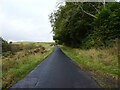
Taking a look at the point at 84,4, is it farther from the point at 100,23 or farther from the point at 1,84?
the point at 1,84

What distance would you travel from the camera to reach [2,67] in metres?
9.54

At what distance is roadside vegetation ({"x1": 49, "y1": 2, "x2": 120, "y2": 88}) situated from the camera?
773 cm

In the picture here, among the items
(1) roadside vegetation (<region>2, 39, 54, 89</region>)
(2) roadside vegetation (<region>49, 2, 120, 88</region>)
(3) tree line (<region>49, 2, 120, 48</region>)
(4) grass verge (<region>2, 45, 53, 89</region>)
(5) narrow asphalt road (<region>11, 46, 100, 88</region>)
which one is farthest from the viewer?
(3) tree line (<region>49, 2, 120, 48</region>)

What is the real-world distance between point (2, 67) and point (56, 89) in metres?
5.97

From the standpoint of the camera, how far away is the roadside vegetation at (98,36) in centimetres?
773

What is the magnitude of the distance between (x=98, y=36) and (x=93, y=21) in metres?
5.57

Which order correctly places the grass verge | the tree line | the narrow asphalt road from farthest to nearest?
the tree line, the grass verge, the narrow asphalt road

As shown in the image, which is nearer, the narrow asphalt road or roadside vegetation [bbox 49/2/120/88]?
the narrow asphalt road

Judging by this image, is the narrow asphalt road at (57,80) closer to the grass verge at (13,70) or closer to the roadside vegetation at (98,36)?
the grass verge at (13,70)

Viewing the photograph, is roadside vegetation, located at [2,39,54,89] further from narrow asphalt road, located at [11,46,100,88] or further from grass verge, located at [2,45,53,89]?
narrow asphalt road, located at [11,46,100,88]

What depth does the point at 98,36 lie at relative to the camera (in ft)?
48.6

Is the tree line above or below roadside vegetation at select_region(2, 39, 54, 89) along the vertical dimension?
above

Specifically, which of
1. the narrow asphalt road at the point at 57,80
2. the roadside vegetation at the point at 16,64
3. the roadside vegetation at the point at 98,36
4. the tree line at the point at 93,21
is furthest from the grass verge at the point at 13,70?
the tree line at the point at 93,21

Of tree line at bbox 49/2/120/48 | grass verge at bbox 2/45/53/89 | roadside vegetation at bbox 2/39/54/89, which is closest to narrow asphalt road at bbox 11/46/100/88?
grass verge at bbox 2/45/53/89
